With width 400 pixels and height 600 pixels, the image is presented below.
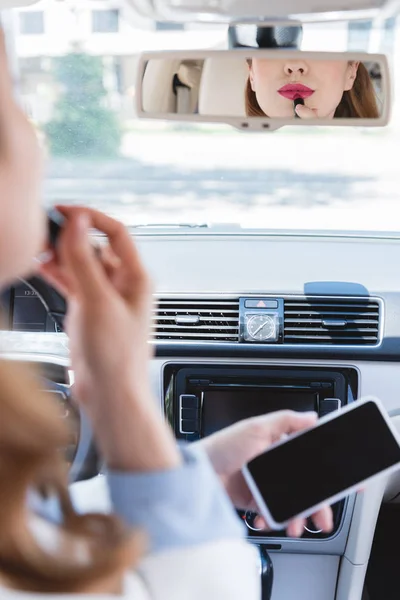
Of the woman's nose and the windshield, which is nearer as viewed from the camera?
the woman's nose

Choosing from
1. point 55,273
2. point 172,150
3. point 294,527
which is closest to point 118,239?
point 55,273

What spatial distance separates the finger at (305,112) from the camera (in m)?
2.86

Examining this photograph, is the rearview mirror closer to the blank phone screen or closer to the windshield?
the windshield

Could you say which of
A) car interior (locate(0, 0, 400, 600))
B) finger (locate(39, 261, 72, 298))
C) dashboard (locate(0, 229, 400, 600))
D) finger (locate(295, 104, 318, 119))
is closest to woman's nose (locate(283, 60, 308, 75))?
finger (locate(295, 104, 318, 119))

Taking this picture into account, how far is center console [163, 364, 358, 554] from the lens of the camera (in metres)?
3.55

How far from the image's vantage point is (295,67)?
282 cm

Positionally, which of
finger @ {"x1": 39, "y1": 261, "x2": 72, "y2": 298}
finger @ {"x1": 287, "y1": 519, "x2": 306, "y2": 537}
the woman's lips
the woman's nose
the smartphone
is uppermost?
the woman's nose

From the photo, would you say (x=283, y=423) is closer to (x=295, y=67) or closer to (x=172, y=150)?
(x=295, y=67)

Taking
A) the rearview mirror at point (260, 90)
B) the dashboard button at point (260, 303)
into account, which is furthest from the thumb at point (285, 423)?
the dashboard button at point (260, 303)

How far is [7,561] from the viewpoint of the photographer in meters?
0.79

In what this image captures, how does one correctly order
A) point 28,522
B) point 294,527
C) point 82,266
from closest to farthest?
point 28,522 < point 82,266 < point 294,527

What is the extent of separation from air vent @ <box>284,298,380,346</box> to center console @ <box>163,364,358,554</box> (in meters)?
0.13

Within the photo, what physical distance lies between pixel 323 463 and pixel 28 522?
813 millimetres

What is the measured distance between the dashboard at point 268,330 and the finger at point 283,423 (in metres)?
1.97
